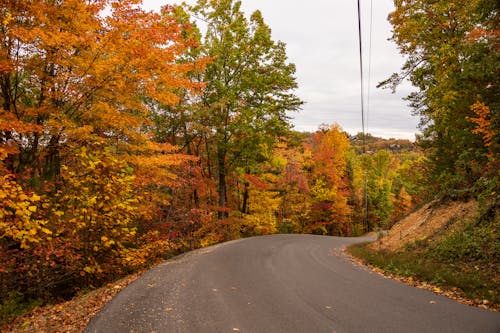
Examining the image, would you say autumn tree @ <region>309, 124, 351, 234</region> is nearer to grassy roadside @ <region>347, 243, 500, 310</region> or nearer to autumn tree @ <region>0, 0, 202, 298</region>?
grassy roadside @ <region>347, 243, 500, 310</region>

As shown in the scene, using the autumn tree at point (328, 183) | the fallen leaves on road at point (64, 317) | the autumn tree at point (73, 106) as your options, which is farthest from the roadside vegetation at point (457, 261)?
the autumn tree at point (328, 183)

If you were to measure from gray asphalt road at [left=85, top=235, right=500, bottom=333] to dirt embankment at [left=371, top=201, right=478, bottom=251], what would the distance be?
3.66m

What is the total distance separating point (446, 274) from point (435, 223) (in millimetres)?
4669

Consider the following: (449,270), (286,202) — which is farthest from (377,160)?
(449,270)

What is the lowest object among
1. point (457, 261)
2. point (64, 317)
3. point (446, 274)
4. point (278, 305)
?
point (64, 317)

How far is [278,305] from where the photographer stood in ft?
20.5

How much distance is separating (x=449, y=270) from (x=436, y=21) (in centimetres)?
1042

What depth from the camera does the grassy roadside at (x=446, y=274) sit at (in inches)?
260

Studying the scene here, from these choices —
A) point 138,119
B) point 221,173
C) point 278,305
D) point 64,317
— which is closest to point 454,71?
point 278,305

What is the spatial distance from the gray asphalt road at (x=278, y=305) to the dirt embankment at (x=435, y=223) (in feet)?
12.0

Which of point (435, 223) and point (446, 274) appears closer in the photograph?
point (446, 274)

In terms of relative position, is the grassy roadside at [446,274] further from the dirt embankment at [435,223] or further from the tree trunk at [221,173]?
the tree trunk at [221,173]

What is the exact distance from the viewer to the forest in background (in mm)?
7629

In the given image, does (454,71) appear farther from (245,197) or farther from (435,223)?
(245,197)
